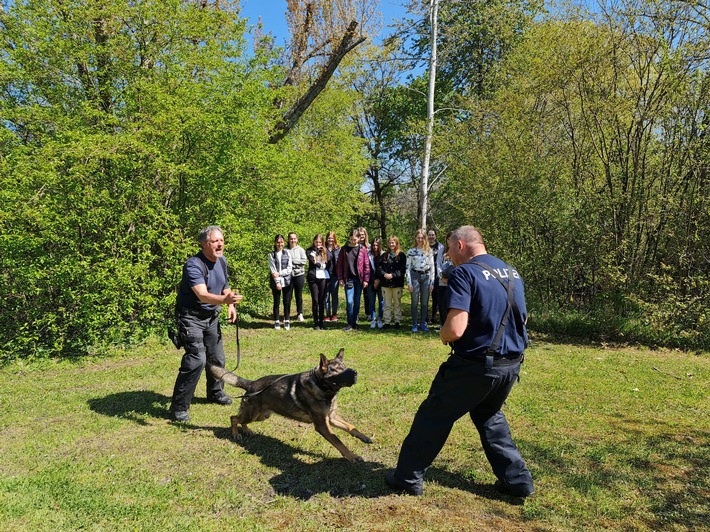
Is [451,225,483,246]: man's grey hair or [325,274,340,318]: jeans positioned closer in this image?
[451,225,483,246]: man's grey hair

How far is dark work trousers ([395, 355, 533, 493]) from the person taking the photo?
3.26 metres

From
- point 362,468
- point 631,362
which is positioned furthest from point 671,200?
point 362,468

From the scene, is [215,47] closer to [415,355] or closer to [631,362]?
[415,355]

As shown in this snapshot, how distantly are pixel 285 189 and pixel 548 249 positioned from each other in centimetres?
597

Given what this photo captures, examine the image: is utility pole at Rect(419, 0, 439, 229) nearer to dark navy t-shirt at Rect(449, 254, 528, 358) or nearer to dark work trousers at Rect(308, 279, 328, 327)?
dark work trousers at Rect(308, 279, 328, 327)

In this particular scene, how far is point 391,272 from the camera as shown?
32.7 ft

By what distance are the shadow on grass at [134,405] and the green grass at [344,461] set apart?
0.02 meters

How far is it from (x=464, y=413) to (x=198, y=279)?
9.90ft

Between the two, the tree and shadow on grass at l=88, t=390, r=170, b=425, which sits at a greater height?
the tree

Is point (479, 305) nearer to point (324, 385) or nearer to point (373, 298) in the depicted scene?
point (324, 385)

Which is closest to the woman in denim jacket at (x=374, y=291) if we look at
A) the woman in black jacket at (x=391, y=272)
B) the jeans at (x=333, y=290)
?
the woman in black jacket at (x=391, y=272)

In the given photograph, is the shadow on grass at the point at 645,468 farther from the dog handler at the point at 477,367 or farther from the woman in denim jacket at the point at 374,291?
the woman in denim jacket at the point at 374,291

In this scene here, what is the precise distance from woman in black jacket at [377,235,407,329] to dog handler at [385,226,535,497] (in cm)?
633

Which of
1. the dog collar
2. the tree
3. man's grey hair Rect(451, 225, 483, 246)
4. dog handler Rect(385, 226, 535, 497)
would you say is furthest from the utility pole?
dog handler Rect(385, 226, 535, 497)
